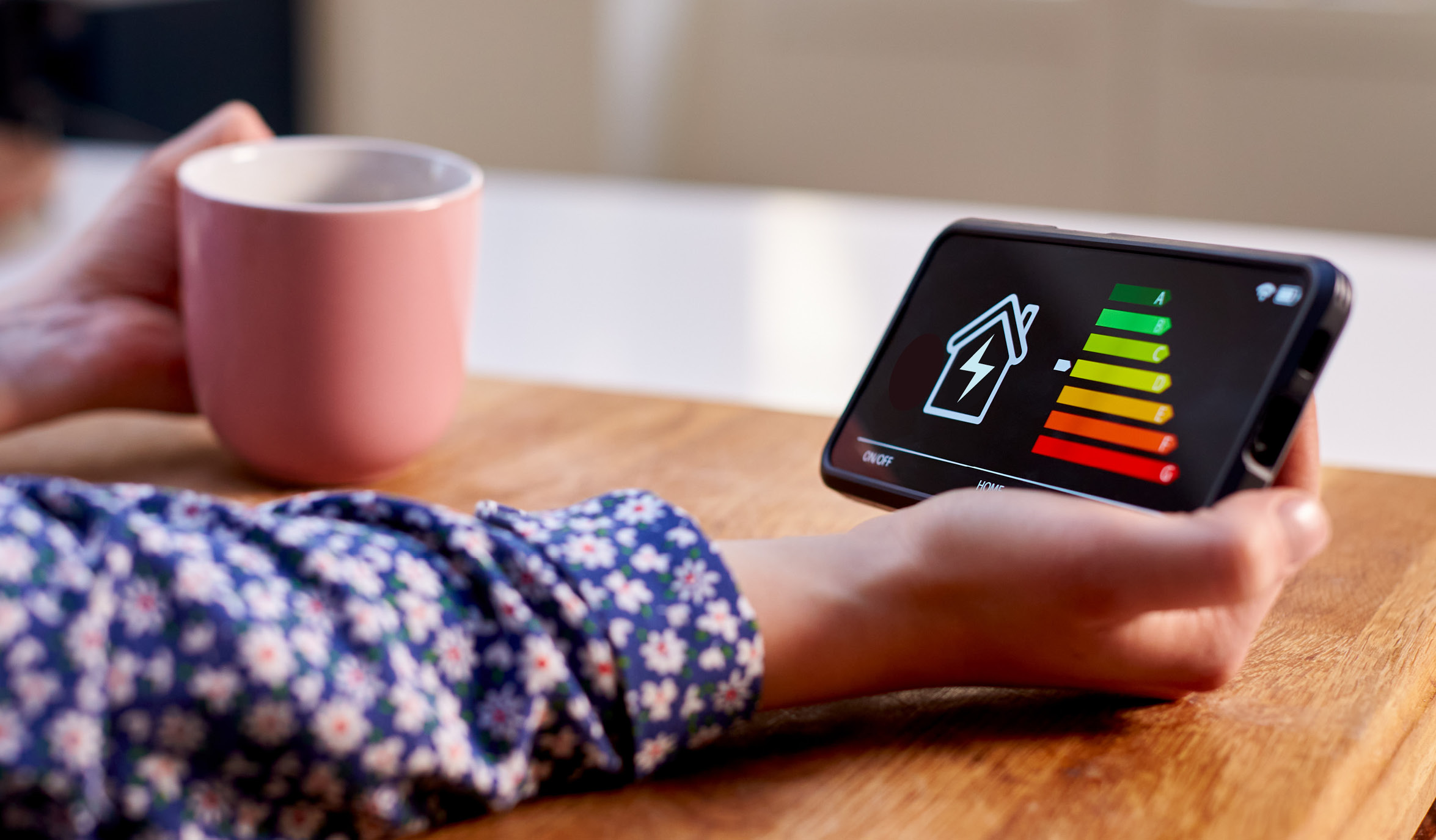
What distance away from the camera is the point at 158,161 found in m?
0.66

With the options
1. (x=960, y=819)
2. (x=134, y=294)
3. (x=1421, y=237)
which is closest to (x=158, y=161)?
(x=134, y=294)

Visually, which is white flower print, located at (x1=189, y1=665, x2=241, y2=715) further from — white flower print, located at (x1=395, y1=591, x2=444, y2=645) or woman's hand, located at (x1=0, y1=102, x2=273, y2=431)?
woman's hand, located at (x1=0, y1=102, x2=273, y2=431)

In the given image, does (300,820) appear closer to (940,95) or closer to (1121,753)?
(1121,753)

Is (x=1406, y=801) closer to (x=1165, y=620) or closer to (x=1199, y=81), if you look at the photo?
(x=1165, y=620)

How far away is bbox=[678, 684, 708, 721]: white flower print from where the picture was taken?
14.0 inches

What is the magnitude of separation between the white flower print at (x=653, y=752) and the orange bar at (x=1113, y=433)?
16cm

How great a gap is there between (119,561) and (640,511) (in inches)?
5.9

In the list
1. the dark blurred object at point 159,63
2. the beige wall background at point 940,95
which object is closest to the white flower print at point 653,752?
the dark blurred object at point 159,63

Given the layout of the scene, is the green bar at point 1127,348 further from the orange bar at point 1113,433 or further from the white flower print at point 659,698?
the white flower print at point 659,698

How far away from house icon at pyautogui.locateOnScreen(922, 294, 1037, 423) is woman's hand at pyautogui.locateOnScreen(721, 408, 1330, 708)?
0.06 metres

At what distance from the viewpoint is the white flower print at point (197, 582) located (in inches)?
12.3

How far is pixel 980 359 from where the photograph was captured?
439mm

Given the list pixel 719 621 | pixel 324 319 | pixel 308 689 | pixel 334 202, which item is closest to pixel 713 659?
pixel 719 621

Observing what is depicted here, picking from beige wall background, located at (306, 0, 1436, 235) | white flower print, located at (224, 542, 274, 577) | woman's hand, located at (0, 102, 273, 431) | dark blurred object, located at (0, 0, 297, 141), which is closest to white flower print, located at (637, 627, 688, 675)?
white flower print, located at (224, 542, 274, 577)
